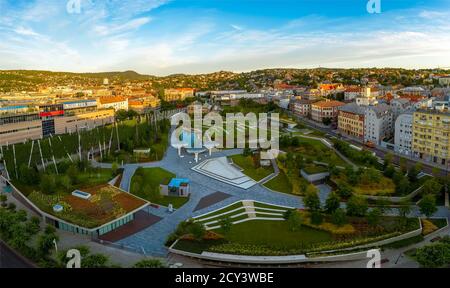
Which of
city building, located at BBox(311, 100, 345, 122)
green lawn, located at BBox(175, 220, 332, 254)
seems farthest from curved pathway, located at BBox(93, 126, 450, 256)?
city building, located at BBox(311, 100, 345, 122)

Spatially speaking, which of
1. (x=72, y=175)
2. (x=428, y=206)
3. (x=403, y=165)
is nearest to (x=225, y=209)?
(x=428, y=206)

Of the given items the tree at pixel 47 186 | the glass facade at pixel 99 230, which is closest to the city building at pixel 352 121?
the glass facade at pixel 99 230

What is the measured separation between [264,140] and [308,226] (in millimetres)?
17205

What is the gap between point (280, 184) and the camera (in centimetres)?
2102

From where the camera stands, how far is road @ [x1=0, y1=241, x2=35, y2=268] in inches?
489

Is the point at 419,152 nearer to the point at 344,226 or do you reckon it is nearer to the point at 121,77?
the point at 344,226

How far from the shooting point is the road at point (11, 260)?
489 inches

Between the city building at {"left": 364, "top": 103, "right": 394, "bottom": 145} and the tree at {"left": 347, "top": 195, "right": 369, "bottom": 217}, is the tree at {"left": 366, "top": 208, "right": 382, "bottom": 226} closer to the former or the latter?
the tree at {"left": 347, "top": 195, "right": 369, "bottom": 217}

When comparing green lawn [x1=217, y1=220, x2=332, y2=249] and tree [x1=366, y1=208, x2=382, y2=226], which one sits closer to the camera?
green lawn [x1=217, y1=220, x2=332, y2=249]

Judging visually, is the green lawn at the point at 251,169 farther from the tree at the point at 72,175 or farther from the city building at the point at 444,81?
the city building at the point at 444,81

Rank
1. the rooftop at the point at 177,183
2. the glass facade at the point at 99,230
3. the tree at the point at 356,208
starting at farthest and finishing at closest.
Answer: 1. the rooftop at the point at 177,183
2. the tree at the point at 356,208
3. the glass facade at the point at 99,230

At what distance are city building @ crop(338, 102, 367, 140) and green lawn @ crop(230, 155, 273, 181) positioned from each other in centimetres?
1359

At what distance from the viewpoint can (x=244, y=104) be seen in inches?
2199

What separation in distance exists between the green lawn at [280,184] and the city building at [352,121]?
15064 mm
